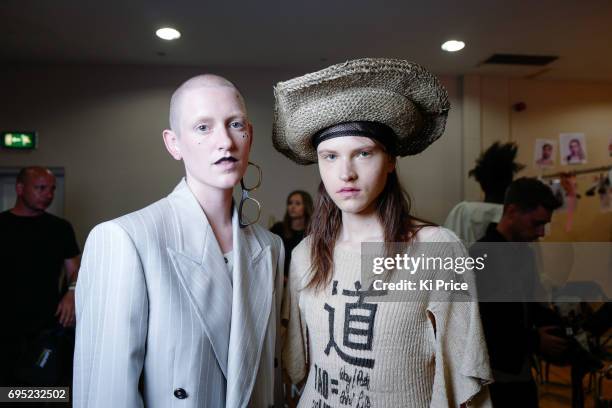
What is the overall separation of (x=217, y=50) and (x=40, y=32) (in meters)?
1.55

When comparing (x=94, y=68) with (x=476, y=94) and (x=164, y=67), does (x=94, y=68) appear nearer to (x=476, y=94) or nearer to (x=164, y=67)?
(x=164, y=67)

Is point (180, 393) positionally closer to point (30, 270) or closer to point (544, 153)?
point (30, 270)

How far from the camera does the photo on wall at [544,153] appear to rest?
492 cm

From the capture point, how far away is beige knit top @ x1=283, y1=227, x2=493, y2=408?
1139 millimetres

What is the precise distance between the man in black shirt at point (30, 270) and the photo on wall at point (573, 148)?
16.5 feet

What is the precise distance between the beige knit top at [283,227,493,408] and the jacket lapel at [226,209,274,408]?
187mm

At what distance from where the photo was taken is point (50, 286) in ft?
9.83

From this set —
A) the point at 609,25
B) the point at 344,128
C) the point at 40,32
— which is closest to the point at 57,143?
the point at 40,32

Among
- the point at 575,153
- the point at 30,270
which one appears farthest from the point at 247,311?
the point at 575,153

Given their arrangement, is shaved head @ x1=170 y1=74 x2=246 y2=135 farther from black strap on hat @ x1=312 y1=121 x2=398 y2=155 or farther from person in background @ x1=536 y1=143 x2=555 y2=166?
person in background @ x1=536 y1=143 x2=555 y2=166

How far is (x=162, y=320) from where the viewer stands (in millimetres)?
1039

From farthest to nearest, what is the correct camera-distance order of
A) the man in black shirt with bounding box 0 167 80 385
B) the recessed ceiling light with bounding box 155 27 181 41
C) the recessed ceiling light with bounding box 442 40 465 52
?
the recessed ceiling light with bounding box 442 40 465 52
the recessed ceiling light with bounding box 155 27 181 41
the man in black shirt with bounding box 0 167 80 385

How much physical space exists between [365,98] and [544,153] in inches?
181

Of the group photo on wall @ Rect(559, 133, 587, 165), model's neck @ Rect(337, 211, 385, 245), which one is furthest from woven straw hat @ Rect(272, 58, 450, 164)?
photo on wall @ Rect(559, 133, 587, 165)
